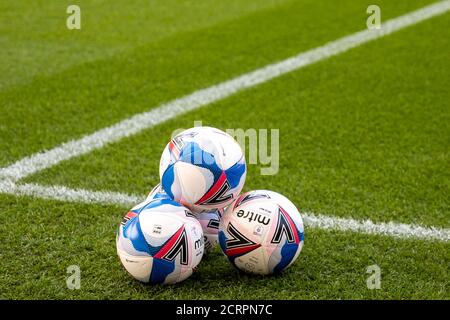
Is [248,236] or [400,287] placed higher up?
[248,236]

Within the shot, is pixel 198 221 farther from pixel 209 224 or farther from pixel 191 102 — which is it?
pixel 191 102

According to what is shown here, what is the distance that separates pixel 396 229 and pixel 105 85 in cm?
339

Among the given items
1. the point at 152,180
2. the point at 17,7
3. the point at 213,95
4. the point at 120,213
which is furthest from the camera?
the point at 17,7

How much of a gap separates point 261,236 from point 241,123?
7.83 ft

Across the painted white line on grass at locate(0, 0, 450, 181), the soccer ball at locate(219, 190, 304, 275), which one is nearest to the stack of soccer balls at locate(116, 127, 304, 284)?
the soccer ball at locate(219, 190, 304, 275)

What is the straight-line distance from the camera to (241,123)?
238 inches

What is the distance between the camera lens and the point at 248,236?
3756 mm

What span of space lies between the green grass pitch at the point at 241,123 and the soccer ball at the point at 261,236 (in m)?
0.10

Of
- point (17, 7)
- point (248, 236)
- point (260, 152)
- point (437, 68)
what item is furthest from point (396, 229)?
point (17, 7)

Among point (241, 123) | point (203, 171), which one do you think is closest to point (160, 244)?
point (203, 171)

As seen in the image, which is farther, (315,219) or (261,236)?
(315,219)

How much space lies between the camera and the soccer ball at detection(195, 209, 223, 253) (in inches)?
158
